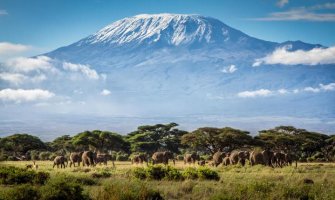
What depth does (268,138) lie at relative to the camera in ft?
178

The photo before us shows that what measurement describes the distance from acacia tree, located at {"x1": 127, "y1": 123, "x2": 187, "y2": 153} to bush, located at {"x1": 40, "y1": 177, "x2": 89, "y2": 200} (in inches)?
1759

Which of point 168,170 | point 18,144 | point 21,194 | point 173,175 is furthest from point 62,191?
point 18,144

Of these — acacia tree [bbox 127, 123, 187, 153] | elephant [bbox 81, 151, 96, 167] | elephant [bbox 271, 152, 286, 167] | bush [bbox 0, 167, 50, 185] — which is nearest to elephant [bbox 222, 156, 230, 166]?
elephant [bbox 271, 152, 286, 167]

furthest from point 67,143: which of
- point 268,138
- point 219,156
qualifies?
point 219,156

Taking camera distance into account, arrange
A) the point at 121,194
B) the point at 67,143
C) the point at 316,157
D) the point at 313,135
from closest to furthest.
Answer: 1. the point at 121,194
2. the point at 316,157
3. the point at 313,135
4. the point at 67,143

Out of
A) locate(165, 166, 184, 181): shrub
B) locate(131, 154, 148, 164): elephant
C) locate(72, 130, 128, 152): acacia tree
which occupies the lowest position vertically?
locate(131, 154, 148, 164): elephant

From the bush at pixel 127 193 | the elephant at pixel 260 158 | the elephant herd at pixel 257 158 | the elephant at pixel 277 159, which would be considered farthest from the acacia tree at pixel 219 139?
the bush at pixel 127 193

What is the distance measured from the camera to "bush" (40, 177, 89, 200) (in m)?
16.5

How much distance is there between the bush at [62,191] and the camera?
16484 mm

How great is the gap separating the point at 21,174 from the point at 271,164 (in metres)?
19.2

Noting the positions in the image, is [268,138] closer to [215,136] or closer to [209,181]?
[215,136]

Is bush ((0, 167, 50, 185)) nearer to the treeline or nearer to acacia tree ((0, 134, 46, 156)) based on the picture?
the treeline

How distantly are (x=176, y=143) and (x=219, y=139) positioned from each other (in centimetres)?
1171

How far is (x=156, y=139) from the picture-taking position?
214 ft
